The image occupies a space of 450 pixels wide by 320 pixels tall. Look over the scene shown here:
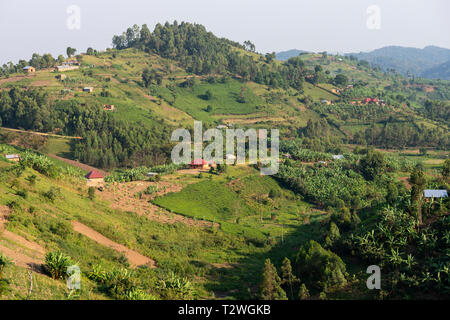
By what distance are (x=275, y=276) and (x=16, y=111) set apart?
56.6 meters

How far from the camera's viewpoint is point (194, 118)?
84.9 meters

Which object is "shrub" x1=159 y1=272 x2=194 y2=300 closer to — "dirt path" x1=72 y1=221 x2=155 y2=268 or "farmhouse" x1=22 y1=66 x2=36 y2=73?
"dirt path" x1=72 y1=221 x2=155 y2=268

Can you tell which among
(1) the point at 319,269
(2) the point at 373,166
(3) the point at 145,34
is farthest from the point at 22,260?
(3) the point at 145,34

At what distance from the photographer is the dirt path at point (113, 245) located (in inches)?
969

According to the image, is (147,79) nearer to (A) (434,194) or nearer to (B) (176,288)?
(A) (434,194)

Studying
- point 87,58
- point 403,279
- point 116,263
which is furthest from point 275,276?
point 87,58

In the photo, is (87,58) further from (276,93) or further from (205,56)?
(276,93)

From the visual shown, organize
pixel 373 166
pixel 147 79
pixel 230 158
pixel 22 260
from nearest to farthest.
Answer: pixel 22 260
pixel 373 166
pixel 230 158
pixel 147 79

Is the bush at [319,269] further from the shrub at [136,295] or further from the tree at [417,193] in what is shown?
the shrub at [136,295]

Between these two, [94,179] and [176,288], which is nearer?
[176,288]

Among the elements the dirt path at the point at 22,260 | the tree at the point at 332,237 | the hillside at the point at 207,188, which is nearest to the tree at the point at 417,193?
the hillside at the point at 207,188

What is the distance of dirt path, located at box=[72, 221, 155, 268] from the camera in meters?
24.6

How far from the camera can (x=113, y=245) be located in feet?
84.7

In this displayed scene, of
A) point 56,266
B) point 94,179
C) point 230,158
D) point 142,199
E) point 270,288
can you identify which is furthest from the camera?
point 230,158
